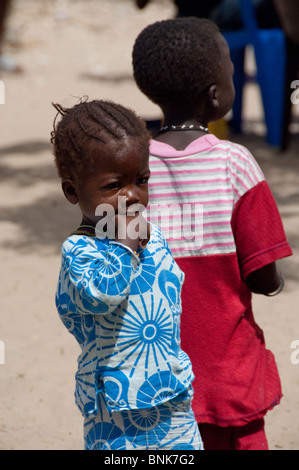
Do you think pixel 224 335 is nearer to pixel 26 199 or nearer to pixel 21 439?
pixel 21 439

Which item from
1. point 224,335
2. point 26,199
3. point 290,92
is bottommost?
point 26,199

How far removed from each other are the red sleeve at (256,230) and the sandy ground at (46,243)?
1.86ft

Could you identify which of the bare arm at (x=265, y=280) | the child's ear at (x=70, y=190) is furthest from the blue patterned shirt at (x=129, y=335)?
the bare arm at (x=265, y=280)

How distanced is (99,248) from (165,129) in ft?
1.88

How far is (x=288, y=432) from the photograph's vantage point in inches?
114

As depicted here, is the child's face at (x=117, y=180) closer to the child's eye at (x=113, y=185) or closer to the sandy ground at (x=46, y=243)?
the child's eye at (x=113, y=185)

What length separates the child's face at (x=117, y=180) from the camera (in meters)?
1.69

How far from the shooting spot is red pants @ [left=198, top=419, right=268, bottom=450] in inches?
84.0

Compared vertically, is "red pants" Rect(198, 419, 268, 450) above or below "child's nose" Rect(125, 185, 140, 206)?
below

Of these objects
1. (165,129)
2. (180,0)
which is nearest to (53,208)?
(180,0)

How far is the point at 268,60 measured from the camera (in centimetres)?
643

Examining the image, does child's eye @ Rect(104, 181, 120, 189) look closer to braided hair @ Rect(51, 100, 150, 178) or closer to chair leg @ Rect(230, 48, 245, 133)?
braided hair @ Rect(51, 100, 150, 178)

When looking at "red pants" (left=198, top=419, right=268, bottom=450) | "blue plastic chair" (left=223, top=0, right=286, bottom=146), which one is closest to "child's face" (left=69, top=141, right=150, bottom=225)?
"red pants" (left=198, top=419, right=268, bottom=450)

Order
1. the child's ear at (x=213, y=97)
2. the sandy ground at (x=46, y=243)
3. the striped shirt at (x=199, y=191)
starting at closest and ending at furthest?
the striped shirt at (x=199, y=191), the child's ear at (x=213, y=97), the sandy ground at (x=46, y=243)
